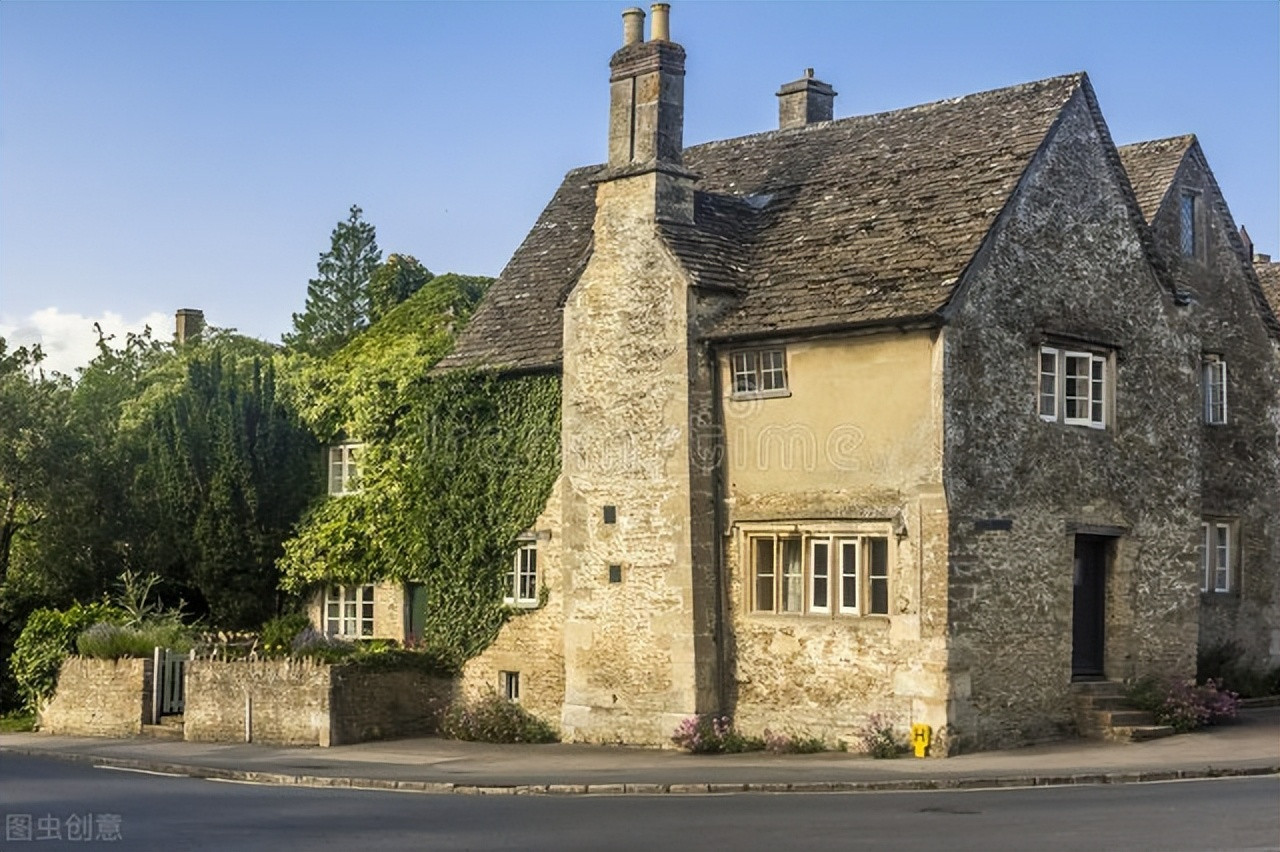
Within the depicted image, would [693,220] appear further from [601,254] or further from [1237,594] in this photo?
[1237,594]

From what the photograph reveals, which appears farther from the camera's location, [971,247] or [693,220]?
[693,220]

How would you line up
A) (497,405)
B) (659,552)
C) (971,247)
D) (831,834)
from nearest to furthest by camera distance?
(831,834), (971,247), (659,552), (497,405)

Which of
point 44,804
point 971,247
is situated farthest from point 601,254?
point 44,804

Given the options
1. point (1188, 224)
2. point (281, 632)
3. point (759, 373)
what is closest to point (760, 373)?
point (759, 373)

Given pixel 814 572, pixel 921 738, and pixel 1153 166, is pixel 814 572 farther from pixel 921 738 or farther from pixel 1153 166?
pixel 1153 166

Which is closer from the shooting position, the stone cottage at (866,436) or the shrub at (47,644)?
the stone cottage at (866,436)

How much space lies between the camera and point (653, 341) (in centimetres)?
2867

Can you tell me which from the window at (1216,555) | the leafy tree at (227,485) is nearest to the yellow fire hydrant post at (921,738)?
the window at (1216,555)

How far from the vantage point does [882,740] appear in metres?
25.8

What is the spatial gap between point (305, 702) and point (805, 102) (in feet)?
47.7

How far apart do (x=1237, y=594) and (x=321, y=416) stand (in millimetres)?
17444

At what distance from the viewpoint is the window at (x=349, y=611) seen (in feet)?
114

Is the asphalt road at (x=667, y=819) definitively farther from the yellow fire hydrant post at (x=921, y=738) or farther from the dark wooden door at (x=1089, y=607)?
the dark wooden door at (x=1089, y=607)

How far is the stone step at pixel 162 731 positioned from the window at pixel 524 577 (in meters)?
6.23
